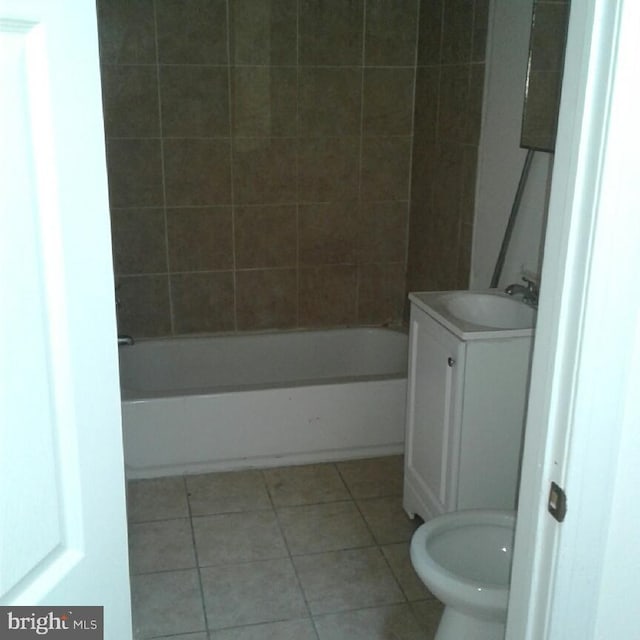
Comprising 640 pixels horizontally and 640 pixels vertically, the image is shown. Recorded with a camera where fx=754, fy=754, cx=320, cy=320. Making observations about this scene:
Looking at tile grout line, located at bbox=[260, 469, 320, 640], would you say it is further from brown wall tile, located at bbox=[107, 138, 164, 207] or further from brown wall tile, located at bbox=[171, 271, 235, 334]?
brown wall tile, located at bbox=[107, 138, 164, 207]

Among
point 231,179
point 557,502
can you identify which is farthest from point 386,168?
point 557,502

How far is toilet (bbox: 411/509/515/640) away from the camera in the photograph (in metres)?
1.81

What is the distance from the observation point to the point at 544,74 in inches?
101

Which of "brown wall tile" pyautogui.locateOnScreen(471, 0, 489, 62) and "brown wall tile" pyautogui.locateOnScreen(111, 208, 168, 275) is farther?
"brown wall tile" pyautogui.locateOnScreen(111, 208, 168, 275)

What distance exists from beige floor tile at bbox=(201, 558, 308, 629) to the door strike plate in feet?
4.63

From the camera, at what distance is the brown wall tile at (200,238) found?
3.70 m

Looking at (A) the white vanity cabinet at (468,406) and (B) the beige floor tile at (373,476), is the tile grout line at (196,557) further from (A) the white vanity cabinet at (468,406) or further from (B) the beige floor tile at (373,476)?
(A) the white vanity cabinet at (468,406)

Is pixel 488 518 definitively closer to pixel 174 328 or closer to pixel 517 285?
pixel 517 285

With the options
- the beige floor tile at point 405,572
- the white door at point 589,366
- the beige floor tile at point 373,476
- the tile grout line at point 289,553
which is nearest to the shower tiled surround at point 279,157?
the beige floor tile at point 373,476

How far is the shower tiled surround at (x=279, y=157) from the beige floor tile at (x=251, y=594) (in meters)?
1.49

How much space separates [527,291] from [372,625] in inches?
47.6

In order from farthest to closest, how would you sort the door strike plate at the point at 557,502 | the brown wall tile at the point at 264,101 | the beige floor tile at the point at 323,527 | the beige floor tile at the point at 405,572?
the brown wall tile at the point at 264,101
the beige floor tile at the point at 323,527
the beige floor tile at the point at 405,572
the door strike plate at the point at 557,502

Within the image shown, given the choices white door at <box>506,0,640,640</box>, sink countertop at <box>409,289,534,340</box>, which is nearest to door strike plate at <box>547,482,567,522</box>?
white door at <box>506,0,640,640</box>

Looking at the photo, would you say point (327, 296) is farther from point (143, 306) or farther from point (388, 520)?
point (388, 520)
